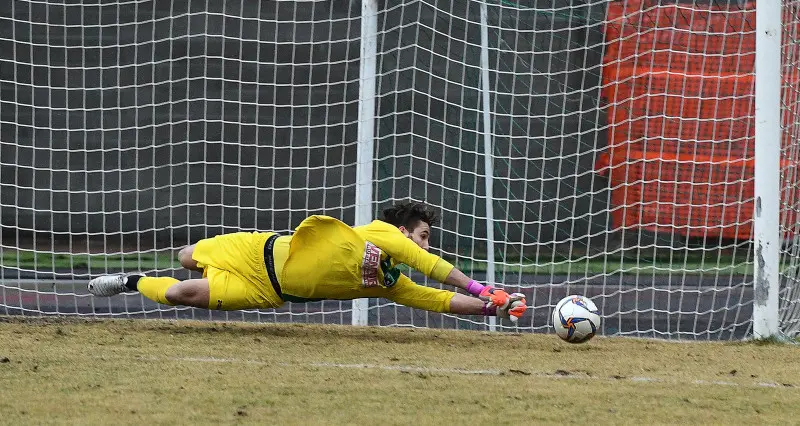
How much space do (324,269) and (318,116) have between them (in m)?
3.63

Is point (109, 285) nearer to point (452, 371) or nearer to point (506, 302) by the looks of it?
point (506, 302)

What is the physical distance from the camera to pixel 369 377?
16.2 ft

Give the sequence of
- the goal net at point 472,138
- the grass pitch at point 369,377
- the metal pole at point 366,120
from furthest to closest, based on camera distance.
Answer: the goal net at point 472,138 < the metal pole at point 366,120 < the grass pitch at point 369,377

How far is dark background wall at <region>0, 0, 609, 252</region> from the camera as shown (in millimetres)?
8102

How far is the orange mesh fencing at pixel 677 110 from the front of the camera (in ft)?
27.3

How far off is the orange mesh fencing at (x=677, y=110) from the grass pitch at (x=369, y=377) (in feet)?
7.09

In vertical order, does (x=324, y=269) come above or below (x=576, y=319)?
above

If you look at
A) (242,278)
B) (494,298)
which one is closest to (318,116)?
(242,278)

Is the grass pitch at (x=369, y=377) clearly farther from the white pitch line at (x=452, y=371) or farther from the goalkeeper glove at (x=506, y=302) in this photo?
the goalkeeper glove at (x=506, y=302)

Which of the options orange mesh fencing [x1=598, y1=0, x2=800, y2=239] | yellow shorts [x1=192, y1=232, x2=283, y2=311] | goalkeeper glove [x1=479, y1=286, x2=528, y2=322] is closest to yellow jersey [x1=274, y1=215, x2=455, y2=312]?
yellow shorts [x1=192, y1=232, x2=283, y2=311]

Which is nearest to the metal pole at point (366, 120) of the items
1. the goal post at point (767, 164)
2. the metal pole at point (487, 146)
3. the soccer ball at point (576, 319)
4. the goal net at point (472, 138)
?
the goal net at point (472, 138)

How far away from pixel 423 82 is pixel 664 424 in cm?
472

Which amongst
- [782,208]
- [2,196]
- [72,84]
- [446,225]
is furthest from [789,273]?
[2,196]

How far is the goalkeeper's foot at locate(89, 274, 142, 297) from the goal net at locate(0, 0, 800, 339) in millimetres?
863
